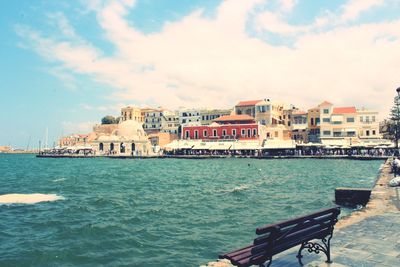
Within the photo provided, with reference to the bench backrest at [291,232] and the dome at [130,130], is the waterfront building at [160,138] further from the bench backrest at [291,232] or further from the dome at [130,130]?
the bench backrest at [291,232]

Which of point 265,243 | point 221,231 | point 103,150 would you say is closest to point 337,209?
point 265,243

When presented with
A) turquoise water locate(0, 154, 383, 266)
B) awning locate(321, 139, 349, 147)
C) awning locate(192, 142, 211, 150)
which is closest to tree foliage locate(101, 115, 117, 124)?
awning locate(192, 142, 211, 150)

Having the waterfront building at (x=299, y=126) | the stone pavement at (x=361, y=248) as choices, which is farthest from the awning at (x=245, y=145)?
the stone pavement at (x=361, y=248)

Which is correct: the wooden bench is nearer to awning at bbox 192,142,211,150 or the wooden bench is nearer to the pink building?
the pink building

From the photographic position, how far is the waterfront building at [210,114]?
79.4 meters

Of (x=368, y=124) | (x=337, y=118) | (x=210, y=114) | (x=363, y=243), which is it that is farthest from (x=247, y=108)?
(x=363, y=243)

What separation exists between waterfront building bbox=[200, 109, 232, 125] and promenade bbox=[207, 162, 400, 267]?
6941 cm

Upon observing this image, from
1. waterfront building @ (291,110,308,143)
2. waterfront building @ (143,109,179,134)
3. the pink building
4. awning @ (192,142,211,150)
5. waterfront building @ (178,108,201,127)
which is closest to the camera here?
the pink building

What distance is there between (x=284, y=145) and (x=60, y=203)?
159ft

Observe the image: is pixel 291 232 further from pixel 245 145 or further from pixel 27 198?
pixel 245 145

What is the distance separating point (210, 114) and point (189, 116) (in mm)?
5824

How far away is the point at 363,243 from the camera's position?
669cm

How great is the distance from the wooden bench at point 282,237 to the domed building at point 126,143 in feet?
237

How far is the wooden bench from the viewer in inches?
185
